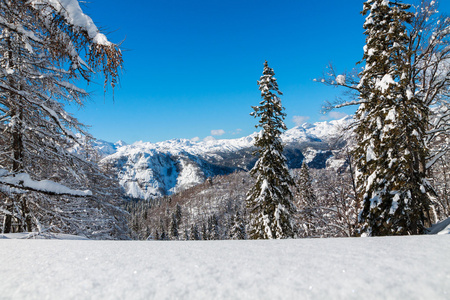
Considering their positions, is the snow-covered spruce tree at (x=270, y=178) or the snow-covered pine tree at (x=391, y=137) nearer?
the snow-covered pine tree at (x=391, y=137)

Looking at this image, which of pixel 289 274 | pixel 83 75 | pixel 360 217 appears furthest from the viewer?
pixel 360 217

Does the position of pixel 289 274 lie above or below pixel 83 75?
below

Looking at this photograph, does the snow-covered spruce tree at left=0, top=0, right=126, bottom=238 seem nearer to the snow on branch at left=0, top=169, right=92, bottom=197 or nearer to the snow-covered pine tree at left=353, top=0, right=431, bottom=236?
the snow on branch at left=0, top=169, right=92, bottom=197

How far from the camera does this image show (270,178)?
14367 mm

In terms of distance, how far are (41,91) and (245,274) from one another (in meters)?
7.85

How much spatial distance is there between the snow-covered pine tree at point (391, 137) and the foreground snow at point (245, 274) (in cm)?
737

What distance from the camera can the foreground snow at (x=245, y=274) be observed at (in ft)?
3.47

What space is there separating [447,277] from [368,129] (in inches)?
383

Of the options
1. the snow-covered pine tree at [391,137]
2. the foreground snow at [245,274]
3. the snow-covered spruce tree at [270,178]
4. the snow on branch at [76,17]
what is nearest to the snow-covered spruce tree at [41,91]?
the snow on branch at [76,17]

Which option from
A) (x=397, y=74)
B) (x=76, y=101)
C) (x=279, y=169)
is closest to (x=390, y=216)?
(x=397, y=74)

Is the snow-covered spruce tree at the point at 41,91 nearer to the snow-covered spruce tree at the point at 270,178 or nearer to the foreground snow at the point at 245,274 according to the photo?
the foreground snow at the point at 245,274

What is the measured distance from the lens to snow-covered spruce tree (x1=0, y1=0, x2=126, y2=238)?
356cm

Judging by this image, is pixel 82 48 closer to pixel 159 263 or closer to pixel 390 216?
pixel 159 263

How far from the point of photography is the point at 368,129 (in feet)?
30.6
